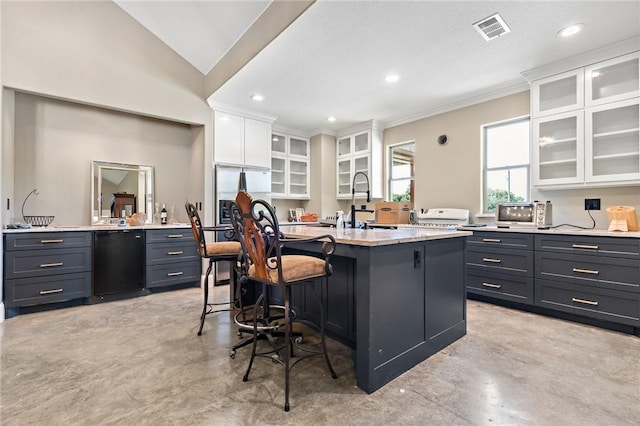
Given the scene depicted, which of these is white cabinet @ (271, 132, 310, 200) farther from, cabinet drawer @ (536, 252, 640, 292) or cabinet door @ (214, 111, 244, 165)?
cabinet drawer @ (536, 252, 640, 292)

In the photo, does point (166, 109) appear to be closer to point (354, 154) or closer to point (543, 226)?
point (354, 154)

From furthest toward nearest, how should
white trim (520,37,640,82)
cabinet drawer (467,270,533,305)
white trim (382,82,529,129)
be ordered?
white trim (382,82,529,129) → cabinet drawer (467,270,533,305) → white trim (520,37,640,82)

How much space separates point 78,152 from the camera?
3889 millimetres

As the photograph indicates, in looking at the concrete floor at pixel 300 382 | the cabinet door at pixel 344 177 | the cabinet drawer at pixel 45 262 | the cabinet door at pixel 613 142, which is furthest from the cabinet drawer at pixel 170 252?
the cabinet door at pixel 613 142

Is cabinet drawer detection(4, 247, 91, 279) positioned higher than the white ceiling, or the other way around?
the white ceiling

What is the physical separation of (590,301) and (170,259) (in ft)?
15.3

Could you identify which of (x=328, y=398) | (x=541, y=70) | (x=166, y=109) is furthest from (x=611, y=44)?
(x=166, y=109)

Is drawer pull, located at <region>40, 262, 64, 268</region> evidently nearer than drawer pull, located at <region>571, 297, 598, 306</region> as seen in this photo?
No

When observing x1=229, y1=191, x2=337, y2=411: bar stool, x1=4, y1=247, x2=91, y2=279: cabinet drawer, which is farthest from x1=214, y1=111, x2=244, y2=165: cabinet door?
x1=229, y1=191, x2=337, y2=411: bar stool

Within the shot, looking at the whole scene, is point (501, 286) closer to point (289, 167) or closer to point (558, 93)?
point (558, 93)

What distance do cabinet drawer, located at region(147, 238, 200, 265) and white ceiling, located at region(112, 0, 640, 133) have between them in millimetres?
2189

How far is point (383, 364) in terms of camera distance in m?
1.85

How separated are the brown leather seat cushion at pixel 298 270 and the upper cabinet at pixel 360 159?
376 centimetres

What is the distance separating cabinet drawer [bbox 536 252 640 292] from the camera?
2605 millimetres
